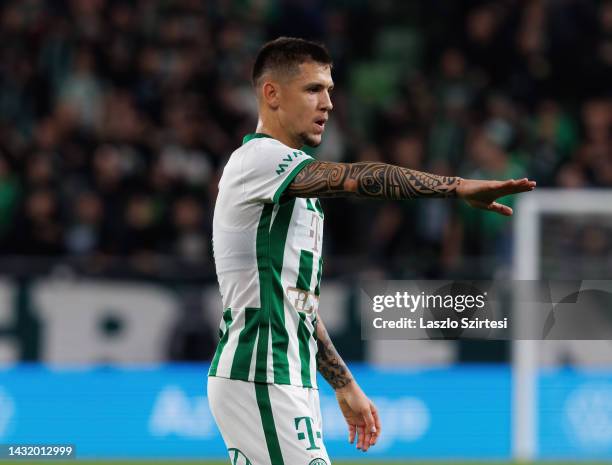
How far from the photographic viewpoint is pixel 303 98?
4.43 meters

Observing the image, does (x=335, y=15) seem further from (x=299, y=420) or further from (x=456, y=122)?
(x=299, y=420)

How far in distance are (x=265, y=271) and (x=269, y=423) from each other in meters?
0.50

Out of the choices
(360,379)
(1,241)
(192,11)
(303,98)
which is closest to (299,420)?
(303,98)

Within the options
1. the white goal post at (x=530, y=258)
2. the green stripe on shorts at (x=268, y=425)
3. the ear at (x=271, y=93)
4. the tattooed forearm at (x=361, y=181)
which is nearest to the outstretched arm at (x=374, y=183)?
the tattooed forearm at (x=361, y=181)

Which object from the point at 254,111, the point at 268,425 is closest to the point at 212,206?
the point at 254,111

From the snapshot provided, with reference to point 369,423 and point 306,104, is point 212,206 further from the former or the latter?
point 306,104

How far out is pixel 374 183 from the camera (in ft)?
13.4

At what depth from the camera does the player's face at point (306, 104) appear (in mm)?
4430

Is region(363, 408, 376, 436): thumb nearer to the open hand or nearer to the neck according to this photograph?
the neck

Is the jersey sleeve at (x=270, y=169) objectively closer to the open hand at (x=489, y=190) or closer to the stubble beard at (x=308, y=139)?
the stubble beard at (x=308, y=139)

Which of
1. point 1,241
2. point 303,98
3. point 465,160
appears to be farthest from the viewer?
point 465,160

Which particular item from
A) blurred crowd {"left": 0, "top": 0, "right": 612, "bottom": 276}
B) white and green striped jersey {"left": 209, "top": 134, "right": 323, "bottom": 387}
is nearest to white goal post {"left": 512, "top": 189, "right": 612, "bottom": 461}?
blurred crowd {"left": 0, "top": 0, "right": 612, "bottom": 276}

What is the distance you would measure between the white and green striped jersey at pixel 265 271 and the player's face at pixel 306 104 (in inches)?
5.3

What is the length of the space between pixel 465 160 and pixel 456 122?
52 centimetres
